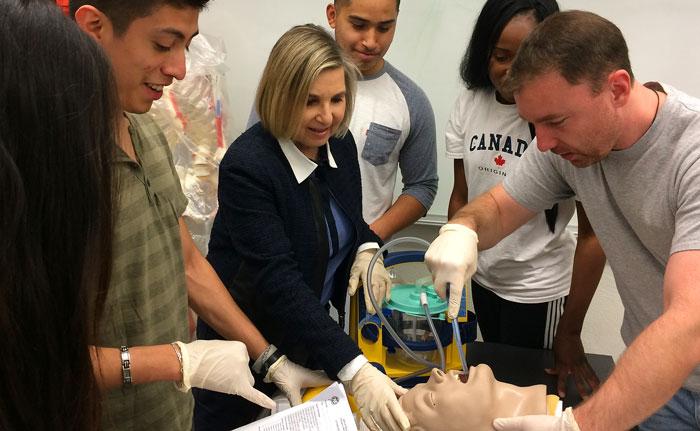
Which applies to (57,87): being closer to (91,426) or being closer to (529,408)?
(91,426)

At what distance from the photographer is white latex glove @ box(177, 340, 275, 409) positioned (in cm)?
118

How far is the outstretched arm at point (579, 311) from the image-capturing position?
1707mm

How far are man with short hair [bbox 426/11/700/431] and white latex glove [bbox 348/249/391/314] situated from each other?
7.7 inches

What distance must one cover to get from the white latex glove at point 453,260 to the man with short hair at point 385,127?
550mm

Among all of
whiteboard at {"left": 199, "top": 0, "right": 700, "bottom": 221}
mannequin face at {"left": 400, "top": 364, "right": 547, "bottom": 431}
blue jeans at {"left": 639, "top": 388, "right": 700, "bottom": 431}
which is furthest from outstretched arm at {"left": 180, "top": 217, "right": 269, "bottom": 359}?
whiteboard at {"left": 199, "top": 0, "right": 700, "bottom": 221}

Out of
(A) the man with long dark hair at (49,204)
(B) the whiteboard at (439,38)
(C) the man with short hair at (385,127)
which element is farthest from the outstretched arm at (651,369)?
(B) the whiteboard at (439,38)

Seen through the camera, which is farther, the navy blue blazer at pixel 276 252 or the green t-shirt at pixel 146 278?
the navy blue blazer at pixel 276 252

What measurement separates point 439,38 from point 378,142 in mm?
974

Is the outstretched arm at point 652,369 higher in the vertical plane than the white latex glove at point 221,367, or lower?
higher

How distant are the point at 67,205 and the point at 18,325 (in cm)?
14

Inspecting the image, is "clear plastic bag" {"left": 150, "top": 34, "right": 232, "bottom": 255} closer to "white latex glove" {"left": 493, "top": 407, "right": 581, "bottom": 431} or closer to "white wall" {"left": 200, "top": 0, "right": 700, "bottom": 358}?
"white wall" {"left": 200, "top": 0, "right": 700, "bottom": 358}

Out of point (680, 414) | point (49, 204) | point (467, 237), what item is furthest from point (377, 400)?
point (49, 204)

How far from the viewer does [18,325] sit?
646mm

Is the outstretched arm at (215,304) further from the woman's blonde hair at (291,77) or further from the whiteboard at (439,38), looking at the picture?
the whiteboard at (439,38)
